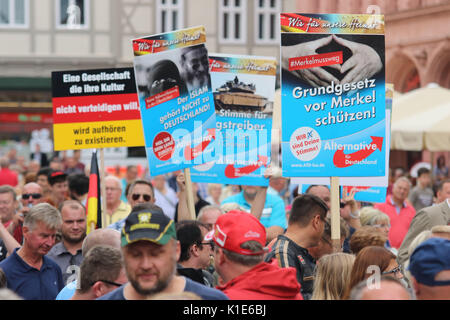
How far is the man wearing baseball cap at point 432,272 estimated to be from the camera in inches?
140

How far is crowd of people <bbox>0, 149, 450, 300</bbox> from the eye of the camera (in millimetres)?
3705

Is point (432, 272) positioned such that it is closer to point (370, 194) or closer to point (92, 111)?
point (370, 194)

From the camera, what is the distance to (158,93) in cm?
736

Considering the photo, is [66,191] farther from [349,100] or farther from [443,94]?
[443,94]

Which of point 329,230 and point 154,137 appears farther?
point 154,137

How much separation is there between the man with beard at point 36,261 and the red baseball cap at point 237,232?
1.93m

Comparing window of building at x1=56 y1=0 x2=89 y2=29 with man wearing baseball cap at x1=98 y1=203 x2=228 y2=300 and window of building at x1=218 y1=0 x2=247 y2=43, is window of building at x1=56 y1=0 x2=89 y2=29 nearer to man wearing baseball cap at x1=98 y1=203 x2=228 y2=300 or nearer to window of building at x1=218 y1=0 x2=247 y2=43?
window of building at x1=218 y1=0 x2=247 y2=43

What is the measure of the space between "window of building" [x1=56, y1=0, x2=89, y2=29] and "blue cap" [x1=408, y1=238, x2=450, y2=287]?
27149mm

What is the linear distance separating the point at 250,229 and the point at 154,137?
123 inches

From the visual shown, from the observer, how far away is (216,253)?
4.39 metres

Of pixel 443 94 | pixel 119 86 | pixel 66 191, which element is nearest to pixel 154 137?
pixel 119 86

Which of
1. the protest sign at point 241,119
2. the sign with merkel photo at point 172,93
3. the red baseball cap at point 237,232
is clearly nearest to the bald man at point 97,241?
the red baseball cap at point 237,232

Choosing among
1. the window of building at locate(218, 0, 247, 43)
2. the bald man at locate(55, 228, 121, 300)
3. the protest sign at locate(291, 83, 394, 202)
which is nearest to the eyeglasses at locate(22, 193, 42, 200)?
the protest sign at locate(291, 83, 394, 202)

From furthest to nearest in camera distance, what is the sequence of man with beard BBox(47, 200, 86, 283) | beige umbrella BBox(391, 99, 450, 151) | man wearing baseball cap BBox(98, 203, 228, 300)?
1. beige umbrella BBox(391, 99, 450, 151)
2. man with beard BBox(47, 200, 86, 283)
3. man wearing baseball cap BBox(98, 203, 228, 300)
